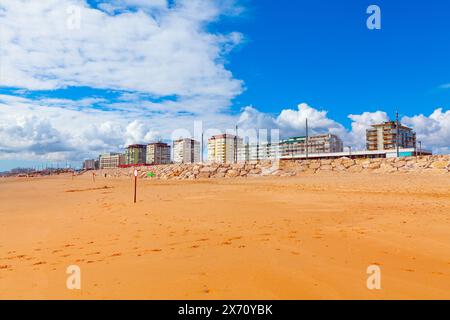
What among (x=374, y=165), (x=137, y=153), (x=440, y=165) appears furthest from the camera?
(x=137, y=153)

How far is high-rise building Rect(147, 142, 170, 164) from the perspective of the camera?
541ft

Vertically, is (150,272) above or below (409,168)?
below

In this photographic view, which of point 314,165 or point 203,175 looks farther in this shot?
point 203,175

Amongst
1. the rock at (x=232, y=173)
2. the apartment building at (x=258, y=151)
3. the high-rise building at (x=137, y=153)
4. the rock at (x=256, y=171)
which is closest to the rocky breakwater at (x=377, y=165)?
the rock at (x=256, y=171)

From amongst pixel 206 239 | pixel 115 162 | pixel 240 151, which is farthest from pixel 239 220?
pixel 115 162

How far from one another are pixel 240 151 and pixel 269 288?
16342cm

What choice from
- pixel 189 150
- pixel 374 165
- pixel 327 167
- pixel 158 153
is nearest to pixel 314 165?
pixel 327 167

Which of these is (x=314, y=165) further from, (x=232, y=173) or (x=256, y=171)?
(x=232, y=173)

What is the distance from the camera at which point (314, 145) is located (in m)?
152

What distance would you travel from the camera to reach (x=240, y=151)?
166875 millimetres

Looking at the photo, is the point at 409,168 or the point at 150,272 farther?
the point at 409,168

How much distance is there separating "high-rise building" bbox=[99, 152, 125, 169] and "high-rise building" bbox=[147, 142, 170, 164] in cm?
2325

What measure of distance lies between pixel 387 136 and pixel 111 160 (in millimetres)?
152858
